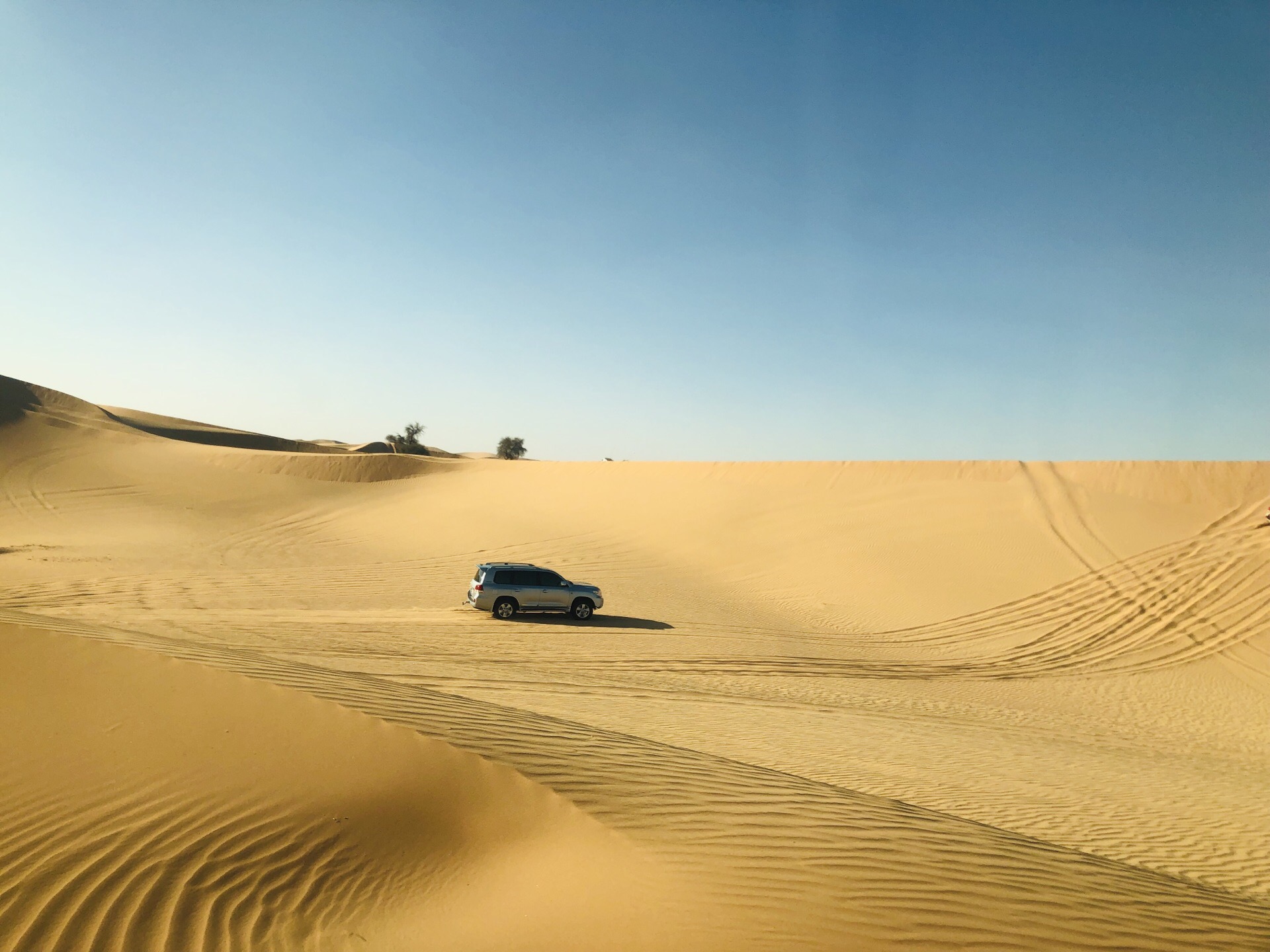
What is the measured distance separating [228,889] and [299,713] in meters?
1.95

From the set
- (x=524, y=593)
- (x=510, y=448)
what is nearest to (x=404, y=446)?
(x=510, y=448)

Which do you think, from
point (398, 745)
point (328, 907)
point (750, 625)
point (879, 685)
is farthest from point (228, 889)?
point (750, 625)

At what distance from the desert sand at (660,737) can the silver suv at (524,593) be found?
2.06ft

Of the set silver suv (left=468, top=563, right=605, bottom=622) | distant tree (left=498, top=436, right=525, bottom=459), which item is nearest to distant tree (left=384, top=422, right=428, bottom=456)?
distant tree (left=498, top=436, right=525, bottom=459)

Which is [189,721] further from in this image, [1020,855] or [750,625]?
[750,625]

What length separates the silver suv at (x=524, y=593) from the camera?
18.8 metres

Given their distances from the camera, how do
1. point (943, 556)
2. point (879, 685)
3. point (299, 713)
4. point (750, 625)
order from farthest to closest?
1. point (943, 556)
2. point (750, 625)
3. point (879, 685)
4. point (299, 713)

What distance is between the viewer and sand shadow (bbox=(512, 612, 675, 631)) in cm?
1872

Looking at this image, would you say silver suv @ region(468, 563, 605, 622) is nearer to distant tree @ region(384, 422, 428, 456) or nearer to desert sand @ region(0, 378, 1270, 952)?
desert sand @ region(0, 378, 1270, 952)

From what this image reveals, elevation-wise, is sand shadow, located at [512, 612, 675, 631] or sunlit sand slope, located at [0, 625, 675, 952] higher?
sand shadow, located at [512, 612, 675, 631]

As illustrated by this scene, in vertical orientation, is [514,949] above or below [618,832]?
below

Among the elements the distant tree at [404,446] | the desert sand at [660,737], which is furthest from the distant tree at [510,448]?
the desert sand at [660,737]

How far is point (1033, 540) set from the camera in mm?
26406

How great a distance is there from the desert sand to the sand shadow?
0.54 feet
